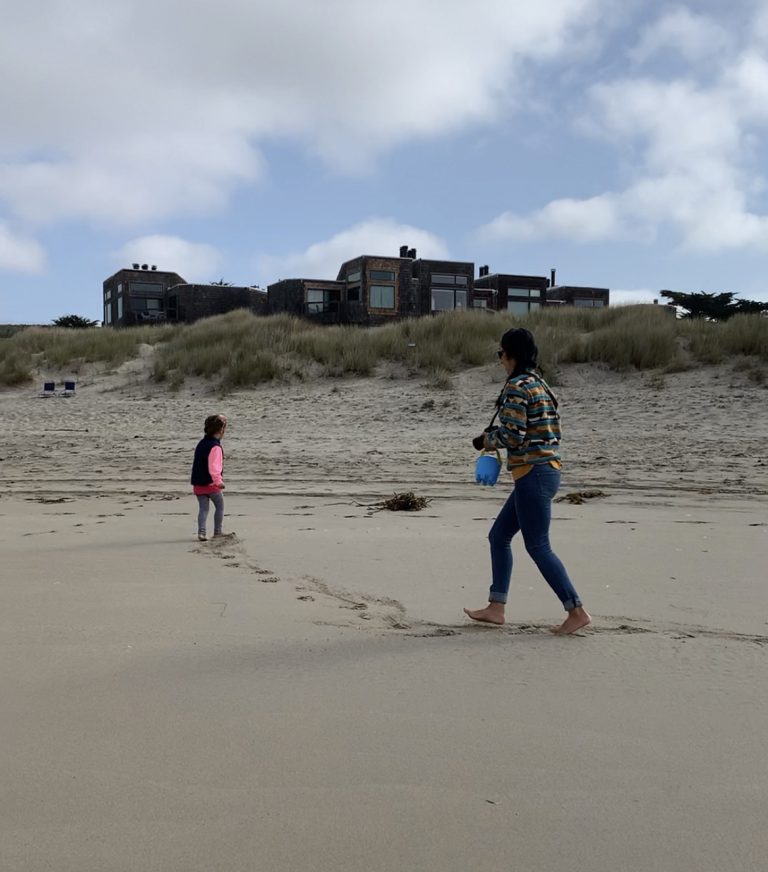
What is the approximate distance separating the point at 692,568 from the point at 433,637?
2.30 metres

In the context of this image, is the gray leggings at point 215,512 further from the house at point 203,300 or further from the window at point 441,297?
the window at point 441,297

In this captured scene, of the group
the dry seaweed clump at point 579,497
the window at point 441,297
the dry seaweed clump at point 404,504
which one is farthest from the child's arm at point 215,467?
the window at point 441,297

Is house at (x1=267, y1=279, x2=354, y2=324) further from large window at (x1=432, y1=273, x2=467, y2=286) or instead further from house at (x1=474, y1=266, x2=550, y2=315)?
house at (x1=474, y1=266, x2=550, y2=315)

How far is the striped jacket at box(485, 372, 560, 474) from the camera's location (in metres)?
4.22

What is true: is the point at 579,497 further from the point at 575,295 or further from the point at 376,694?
the point at 575,295

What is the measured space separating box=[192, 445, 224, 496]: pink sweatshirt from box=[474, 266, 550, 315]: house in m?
44.2

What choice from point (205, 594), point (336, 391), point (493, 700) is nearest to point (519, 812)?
point (493, 700)

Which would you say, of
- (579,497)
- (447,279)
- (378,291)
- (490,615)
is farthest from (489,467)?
(447,279)

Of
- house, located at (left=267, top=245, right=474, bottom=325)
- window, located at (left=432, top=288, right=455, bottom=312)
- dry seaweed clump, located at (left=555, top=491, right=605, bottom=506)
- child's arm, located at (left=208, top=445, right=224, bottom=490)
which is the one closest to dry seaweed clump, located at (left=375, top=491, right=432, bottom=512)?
dry seaweed clump, located at (left=555, top=491, right=605, bottom=506)

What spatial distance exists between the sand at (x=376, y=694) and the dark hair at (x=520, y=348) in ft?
4.43

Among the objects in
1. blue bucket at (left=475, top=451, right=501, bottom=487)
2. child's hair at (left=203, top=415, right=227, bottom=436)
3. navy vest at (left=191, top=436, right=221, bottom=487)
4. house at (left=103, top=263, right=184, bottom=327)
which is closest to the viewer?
blue bucket at (left=475, top=451, right=501, bottom=487)

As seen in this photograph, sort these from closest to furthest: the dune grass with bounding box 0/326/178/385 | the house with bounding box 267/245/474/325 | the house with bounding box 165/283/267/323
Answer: the dune grass with bounding box 0/326/178/385 < the house with bounding box 267/245/474/325 < the house with bounding box 165/283/267/323

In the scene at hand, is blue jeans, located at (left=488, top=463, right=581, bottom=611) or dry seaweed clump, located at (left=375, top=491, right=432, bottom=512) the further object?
dry seaweed clump, located at (left=375, top=491, right=432, bottom=512)

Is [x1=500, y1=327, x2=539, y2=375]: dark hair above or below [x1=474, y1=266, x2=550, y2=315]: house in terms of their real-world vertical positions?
below
